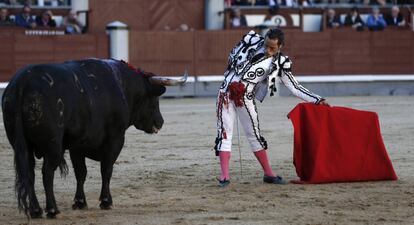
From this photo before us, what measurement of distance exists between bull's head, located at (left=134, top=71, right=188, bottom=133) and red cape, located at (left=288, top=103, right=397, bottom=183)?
1.11m

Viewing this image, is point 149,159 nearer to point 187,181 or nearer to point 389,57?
point 187,181

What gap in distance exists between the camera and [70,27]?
18297 millimetres

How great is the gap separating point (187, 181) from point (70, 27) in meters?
10.7

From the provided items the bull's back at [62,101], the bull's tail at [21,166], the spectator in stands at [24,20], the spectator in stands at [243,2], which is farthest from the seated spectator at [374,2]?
the bull's tail at [21,166]

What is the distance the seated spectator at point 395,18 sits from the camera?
66.6 feet

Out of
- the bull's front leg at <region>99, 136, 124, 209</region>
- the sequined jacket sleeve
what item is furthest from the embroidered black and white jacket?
the bull's front leg at <region>99, 136, 124, 209</region>

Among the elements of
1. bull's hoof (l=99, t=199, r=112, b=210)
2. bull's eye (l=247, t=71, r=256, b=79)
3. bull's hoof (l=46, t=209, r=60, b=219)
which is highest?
bull's eye (l=247, t=71, r=256, b=79)

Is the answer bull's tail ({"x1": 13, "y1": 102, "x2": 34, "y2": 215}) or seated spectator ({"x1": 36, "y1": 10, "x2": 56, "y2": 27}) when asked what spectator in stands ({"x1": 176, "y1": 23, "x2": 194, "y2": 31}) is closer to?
seated spectator ({"x1": 36, "y1": 10, "x2": 56, "y2": 27})

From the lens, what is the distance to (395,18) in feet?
66.6

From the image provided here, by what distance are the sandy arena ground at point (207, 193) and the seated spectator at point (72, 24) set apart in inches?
284

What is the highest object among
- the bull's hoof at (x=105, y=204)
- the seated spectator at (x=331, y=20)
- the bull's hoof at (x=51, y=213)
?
the seated spectator at (x=331, y=20)

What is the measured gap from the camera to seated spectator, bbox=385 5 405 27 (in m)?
20.3

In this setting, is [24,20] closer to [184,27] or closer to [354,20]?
[184,27]

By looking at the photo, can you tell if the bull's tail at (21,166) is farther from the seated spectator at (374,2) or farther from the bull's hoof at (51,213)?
the seated spectator at (374,2)
